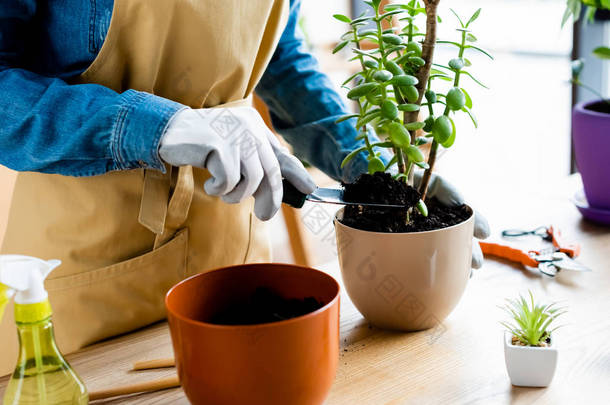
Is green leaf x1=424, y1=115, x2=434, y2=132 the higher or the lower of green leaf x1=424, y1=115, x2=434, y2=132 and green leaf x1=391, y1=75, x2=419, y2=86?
the lower

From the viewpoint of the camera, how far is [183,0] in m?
0.82

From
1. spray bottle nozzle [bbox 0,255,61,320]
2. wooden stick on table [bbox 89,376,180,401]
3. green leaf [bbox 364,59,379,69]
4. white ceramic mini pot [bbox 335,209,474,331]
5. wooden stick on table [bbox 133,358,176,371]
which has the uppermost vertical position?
green leaf [bbox 364,59,379,69]

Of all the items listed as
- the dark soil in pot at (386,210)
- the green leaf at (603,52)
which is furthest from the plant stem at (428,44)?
the green leaf at (603,52)

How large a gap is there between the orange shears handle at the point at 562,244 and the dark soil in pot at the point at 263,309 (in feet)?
1.84

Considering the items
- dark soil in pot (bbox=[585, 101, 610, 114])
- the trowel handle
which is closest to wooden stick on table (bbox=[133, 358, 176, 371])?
the trowel handle

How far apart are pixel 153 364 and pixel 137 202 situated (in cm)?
25

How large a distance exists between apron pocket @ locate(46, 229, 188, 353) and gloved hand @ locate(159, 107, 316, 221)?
9.0 inches

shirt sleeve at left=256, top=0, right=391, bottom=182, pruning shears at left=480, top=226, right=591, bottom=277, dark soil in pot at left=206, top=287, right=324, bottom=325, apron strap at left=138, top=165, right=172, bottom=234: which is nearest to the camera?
dark soil in pot at left=206, top=287, right=324, bottom=325

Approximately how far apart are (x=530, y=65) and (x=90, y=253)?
4626 mm

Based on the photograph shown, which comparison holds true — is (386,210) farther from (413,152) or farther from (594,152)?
(594,152)

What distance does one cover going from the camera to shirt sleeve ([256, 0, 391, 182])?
1074mm

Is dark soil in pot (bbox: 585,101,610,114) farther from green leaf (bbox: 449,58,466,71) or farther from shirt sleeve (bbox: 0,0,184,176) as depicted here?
shirt sleeve (bbox: 0,0,184,176)

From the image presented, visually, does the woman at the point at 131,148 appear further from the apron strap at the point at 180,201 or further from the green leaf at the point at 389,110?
the green leaf at the point at 389,110

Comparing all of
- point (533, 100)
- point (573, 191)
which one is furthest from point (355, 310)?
point (533, 100)
